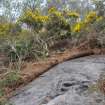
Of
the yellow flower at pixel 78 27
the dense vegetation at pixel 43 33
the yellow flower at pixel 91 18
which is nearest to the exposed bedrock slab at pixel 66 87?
the dense vegetation at pixel 43 33

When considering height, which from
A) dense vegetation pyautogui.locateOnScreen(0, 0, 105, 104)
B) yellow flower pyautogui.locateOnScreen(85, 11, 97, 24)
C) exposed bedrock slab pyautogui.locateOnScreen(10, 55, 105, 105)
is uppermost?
yellow flower pyautogui.locateOnScreen(85, 11, 97, 24)

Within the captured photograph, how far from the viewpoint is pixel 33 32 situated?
27.5 ft

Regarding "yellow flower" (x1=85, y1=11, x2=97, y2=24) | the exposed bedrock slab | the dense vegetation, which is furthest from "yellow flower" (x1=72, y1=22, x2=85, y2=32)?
the exposed bedrock slab

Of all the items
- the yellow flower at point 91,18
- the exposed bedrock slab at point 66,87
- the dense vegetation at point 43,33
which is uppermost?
the yellow flower at point 91,18

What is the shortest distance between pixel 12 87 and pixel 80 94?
5.77 feet

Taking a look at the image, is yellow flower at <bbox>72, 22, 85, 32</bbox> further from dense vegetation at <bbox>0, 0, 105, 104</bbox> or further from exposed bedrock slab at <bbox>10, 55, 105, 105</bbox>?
exposed bedrock slab at <bbox>10, 55, 105, 105</bbox>

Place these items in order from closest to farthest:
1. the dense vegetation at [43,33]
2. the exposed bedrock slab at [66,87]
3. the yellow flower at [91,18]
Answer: the exposed bedrock slab at [66,87] → the dense vegetation at [43,33] → the yellow flower at [91,18]

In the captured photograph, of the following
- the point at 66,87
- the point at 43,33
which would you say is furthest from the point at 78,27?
the point at 66,87

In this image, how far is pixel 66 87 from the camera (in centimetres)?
478

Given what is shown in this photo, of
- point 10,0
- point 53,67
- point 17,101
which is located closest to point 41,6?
point 10,0

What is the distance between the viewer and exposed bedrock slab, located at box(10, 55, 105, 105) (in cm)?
420

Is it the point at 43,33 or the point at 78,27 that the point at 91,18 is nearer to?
the point at 78,27

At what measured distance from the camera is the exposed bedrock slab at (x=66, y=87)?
4195 mm

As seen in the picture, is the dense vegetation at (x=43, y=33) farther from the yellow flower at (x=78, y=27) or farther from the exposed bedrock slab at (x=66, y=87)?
the exposed bedrock slab at (x=66, y=87)
